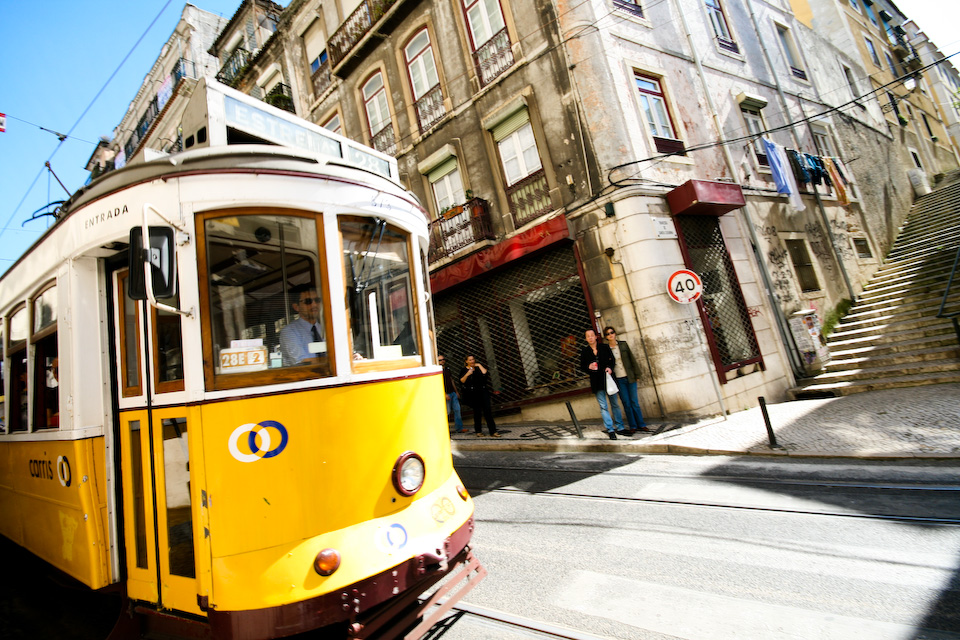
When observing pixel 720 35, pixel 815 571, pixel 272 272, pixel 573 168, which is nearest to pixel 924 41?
pixel 720 35

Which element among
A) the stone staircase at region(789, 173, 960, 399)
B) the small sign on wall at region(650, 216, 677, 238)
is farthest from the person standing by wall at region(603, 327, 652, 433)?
the stone staircase at region(789, 173, 960, 399)

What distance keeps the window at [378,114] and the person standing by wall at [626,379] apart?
30.6ft

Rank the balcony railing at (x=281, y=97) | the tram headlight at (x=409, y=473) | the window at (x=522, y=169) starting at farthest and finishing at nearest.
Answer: the balcony railing at (x=281, y=97) < the window at (x=522, y=169) < the tram headlight at (x=409, y=473)

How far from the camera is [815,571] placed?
3.20m

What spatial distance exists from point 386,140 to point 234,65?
10.2 meters

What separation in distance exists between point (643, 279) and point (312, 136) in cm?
694

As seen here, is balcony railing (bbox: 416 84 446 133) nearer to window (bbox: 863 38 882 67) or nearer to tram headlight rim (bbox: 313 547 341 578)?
tram headlight rim (bbox: 313 547 341 578)

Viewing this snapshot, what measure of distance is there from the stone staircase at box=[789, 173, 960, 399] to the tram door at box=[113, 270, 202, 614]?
10770 millimetres

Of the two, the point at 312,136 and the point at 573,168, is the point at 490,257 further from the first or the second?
the point at 312,136

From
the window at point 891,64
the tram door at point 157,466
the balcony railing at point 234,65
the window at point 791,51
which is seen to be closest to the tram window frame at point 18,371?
the tram door at point 157,466

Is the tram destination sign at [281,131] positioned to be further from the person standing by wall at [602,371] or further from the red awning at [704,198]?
the red awning at [704,198]

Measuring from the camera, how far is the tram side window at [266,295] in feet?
8.77

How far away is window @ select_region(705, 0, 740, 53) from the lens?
500 inches

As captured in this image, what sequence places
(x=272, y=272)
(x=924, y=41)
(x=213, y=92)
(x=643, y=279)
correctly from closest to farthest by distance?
(x=272, y=272)
(x=213, y=92)
(x=643, y=279)
(x=924, y=41)
